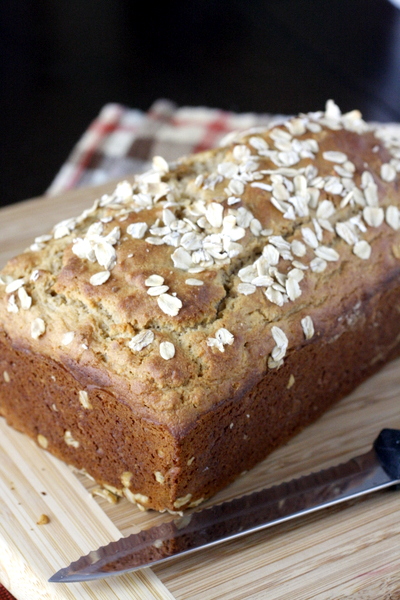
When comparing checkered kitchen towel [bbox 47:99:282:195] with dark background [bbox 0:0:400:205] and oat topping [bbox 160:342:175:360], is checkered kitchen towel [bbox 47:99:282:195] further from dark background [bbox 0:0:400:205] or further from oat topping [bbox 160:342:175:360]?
oat topping [bbox 160:342:175:360]

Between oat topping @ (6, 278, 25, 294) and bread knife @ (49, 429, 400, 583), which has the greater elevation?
oat topping @ (6, 278, 25, 294)

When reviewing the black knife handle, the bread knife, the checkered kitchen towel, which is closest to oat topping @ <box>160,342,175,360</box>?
the bread knife

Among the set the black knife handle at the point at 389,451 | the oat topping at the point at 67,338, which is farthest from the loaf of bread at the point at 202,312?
the black knife handle at the point at 389,451

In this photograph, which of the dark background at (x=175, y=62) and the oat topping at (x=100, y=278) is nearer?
the oat topping at (x=100, y=278)

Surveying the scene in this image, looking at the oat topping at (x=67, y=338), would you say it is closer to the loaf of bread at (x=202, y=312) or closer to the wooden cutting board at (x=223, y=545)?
the loaf of bread at (x=202, y=312)

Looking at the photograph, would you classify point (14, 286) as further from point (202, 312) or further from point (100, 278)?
Result: point (202, 312)

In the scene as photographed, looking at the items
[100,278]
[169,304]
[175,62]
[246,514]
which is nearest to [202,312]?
[169,304]

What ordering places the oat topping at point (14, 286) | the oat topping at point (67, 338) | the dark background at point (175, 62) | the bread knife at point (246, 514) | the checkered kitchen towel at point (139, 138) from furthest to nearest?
the dark background at point (175, 62) < the checkered kitchen towel at point (139, 138) < the oat topping at point (14, 286) < the oat topping at point (67, 338) < the bread knife at point (246, 514)

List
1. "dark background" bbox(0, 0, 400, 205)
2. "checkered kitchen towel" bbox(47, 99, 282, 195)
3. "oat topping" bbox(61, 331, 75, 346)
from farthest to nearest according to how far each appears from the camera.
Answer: "dark background" bbox(0, 0, 400, 205)
"checkered kitchen towel" bbox(47, 99, 282, 195)
"oat topping" bbox(61, 331, 75, 346)
